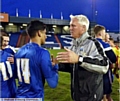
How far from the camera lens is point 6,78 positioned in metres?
1.63

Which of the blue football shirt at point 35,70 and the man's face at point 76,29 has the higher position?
the man's face at point 76,29

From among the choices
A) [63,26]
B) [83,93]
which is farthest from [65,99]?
[63,26]

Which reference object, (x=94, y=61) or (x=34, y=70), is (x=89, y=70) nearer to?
(x=94, y=61)

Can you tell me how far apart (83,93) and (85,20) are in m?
0.47

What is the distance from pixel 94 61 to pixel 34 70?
0.35 metres

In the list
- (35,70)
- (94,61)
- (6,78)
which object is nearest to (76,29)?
(94,61)

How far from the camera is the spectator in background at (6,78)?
160cm

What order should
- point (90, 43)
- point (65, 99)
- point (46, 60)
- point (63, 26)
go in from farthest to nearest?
point (63, 26) < point (65, 99) < point (90, 43) < point (46, 60)

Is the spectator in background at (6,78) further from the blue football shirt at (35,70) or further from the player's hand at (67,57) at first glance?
the player's hand at (67,57)

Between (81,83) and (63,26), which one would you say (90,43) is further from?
→ (63,26)

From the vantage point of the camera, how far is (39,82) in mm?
1451

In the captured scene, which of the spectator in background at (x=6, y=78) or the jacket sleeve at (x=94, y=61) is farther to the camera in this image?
Result: the spectator in background at (x=6, y=78)

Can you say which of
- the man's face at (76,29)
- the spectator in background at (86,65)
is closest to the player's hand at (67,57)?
the spectator in background at (86,65)

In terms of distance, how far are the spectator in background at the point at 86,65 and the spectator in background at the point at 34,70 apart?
97 mm
